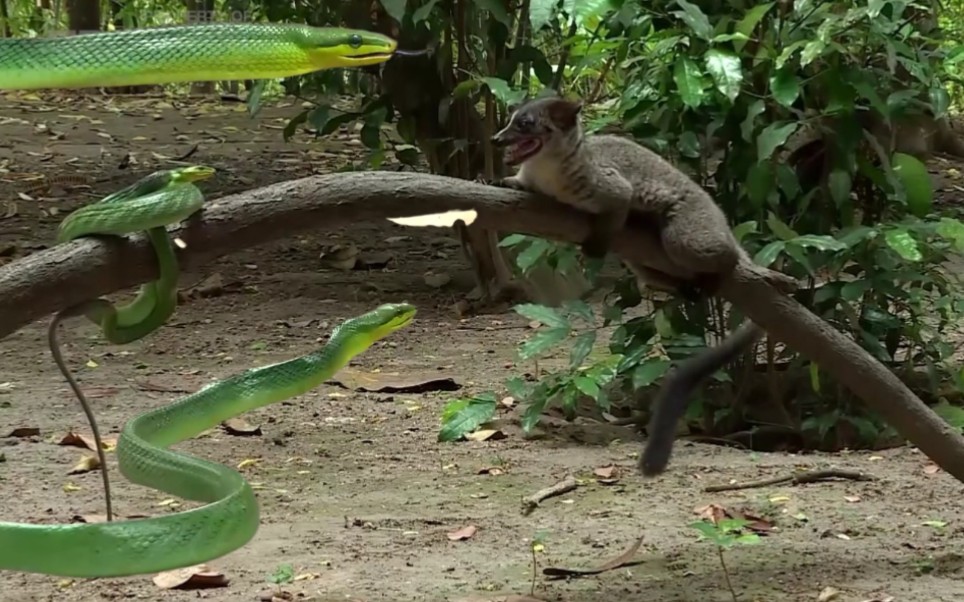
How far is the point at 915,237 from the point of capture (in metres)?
3.90

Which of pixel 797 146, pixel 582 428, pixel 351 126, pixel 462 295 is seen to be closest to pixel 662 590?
pixel 582 428

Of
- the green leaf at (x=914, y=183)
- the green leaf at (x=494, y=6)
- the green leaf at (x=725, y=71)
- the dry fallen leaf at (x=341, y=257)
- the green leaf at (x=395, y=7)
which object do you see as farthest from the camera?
the dry fallen leaf at (x=341, y=257)

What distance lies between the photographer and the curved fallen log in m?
2.09

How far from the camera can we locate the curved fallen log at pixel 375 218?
6.84 feet

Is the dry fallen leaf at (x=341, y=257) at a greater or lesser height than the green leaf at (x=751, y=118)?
lesser

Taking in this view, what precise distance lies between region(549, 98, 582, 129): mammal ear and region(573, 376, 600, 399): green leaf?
1084 mm

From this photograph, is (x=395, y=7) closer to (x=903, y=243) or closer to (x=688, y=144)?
(x=688, y=144)

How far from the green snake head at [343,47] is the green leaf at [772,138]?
2.02 m

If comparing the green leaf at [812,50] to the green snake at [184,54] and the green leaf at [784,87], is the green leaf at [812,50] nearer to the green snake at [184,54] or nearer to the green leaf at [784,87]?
the green leaf at [784,87]

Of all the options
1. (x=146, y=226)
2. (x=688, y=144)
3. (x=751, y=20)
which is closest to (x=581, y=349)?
(x=688, y=144)

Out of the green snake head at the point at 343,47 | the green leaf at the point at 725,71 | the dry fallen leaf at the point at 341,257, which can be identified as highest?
the green snake head at the point at 343,47

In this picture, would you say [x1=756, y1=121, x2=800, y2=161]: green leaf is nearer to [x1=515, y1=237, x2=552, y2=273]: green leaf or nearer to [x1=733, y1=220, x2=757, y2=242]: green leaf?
[x1=733, y1=220, x2=757, y2=242]: green leaf

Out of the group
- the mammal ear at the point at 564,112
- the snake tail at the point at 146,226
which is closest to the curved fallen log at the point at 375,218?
the snake tail at the point at 146,226

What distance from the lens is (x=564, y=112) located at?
331cm
